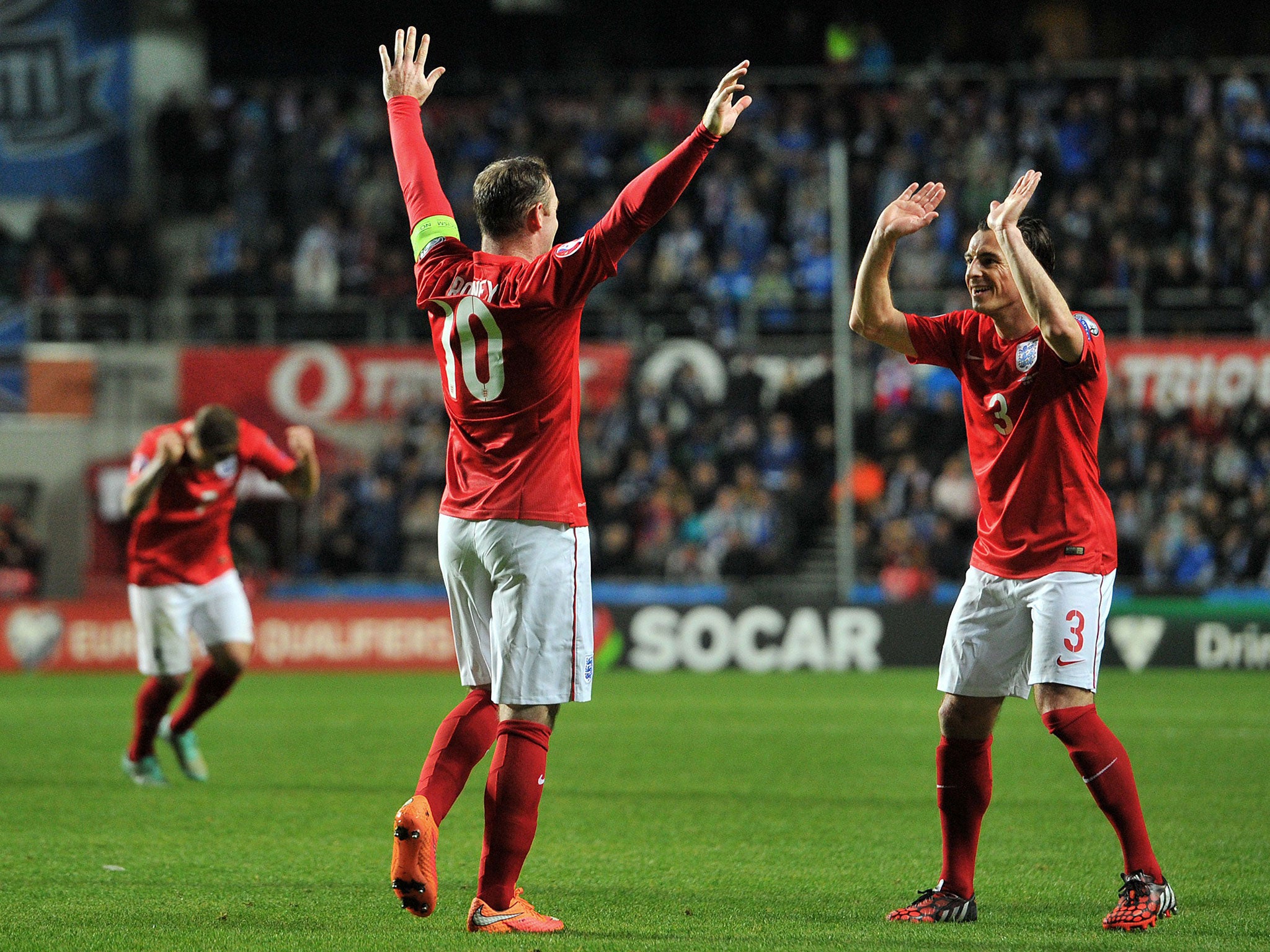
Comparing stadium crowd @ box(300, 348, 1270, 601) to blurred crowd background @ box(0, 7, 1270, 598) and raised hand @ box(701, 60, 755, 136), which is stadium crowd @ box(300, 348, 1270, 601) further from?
raised hand @ box(701, 60, 755, 136)

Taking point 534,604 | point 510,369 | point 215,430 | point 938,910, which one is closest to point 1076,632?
point 938,910

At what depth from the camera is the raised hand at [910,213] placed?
5430 millimetres

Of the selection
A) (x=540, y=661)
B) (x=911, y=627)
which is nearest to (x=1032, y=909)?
(x=540, y=661)

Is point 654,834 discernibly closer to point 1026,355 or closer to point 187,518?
point 1026,355

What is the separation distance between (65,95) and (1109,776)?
25.2 metres

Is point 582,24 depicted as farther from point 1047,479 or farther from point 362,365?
point 1047,479

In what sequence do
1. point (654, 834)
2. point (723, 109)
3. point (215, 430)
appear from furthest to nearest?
point (215, 430) < point (654, 834) < point (723, 109)

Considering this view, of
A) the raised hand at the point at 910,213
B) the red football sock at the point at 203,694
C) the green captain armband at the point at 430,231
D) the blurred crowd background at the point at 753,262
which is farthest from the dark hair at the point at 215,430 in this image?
the blurred crowd background at the point at 753,262

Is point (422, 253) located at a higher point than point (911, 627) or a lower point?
higher

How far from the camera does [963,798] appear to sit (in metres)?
5.60

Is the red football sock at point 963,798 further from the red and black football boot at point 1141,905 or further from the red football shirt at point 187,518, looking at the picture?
the red football shirt at point 187,518

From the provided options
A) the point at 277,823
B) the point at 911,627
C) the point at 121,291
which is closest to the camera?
the point at 277,823

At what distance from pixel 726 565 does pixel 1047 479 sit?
13.6 metres

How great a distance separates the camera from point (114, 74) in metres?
27.0
